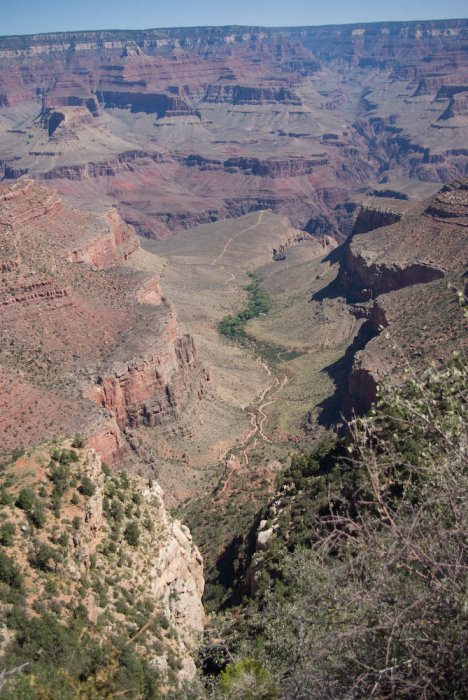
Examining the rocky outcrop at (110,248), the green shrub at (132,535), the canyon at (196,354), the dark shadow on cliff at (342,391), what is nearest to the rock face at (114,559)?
the green shrub at (132,535)

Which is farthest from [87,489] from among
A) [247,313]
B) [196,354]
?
[247,313]

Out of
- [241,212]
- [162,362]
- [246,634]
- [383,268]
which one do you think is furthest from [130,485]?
[241,212]

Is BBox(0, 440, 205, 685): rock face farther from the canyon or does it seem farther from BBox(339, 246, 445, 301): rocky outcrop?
BBox(339, 246, 445, 301): rocky outcrop

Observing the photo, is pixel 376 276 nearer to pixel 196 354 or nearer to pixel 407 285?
pixel 407 285

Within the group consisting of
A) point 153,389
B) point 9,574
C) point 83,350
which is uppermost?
point 9,574

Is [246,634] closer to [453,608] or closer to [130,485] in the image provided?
[130,485]

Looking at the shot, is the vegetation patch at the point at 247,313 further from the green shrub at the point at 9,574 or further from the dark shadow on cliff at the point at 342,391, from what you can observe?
the green shrub at the point at 9,574

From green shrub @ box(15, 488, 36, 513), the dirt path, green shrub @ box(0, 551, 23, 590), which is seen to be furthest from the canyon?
green shrub @ box(0, 551, 23, 590)
